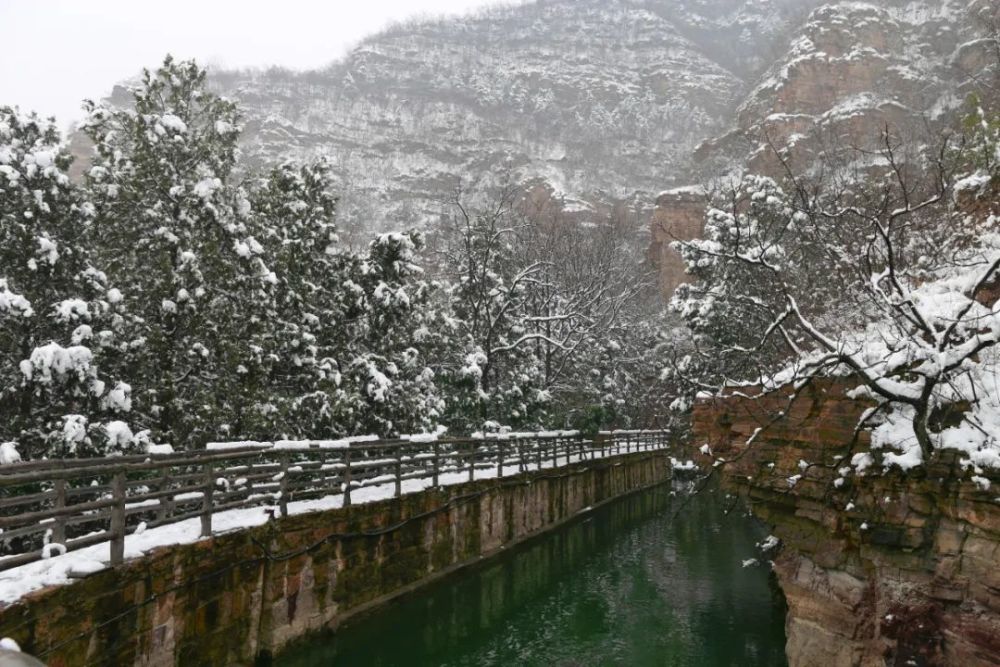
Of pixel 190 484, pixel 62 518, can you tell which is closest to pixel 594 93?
pixel 190 484

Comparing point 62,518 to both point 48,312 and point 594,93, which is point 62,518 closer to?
point 48,312

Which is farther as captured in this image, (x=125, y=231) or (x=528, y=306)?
(x=528, y=306)

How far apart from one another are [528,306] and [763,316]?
37.7ft

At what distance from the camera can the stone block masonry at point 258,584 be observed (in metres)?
5.92

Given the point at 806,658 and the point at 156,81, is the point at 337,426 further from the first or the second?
the point at 806,658

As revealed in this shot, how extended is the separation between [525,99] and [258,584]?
407 feet

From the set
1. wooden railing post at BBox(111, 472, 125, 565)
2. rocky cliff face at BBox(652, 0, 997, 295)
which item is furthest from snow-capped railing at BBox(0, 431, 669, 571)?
rocky cliff face at BBox(652, 0, 997, 295)

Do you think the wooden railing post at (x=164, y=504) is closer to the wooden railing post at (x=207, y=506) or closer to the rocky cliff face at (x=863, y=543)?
the wooden railing post at (x=207, y=506)

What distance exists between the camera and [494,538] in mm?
17094

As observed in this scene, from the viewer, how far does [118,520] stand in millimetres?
6395

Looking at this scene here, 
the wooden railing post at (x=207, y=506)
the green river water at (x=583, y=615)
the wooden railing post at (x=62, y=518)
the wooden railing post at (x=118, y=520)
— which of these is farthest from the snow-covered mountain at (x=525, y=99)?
the wooden railing post at (x=62, y=518)

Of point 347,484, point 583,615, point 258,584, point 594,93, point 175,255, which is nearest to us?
point 258,584

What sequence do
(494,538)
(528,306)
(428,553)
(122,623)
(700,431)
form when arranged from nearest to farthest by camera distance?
(122,623), (700,431), (428,553), (494,538), (528,306)

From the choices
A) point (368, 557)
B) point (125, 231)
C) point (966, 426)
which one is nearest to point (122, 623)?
point (368, 557)
